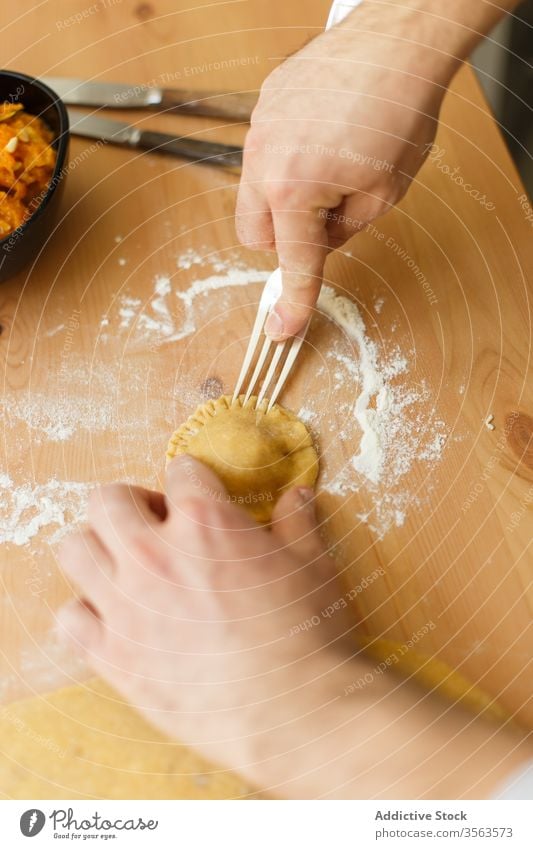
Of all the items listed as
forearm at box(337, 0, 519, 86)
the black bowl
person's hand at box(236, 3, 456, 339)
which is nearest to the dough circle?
person's hand at box(236, 3, 456, 339)

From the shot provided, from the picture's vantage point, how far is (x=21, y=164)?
0.67 meters

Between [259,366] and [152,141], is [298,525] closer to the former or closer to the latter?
[259,366]

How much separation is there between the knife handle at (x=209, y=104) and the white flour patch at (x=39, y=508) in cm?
49

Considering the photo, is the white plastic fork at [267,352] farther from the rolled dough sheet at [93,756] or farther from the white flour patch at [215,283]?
the rolled dough sheet at [93,756]

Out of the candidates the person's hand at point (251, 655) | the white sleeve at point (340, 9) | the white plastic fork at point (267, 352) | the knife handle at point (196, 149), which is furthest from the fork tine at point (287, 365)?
the white sleeve at point (340, 9)

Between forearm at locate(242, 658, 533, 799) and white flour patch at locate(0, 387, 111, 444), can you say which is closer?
forearm at locate(242, 658, 533, 799)

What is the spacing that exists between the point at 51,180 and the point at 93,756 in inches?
20.0

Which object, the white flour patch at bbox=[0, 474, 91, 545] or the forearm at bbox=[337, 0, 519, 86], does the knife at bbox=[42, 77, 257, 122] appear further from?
the white flour patch at bbox=[0, 474, 91, 545]

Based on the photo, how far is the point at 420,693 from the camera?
1.78 feet

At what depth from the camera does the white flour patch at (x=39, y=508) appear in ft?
2.02

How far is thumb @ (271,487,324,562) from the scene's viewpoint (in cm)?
60

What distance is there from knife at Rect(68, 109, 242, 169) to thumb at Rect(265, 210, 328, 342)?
0.85ft

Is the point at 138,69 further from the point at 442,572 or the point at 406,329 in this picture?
the point at 442,572
